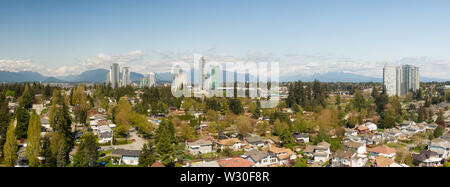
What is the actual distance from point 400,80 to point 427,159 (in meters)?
26.7

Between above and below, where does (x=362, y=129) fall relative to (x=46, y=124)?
below

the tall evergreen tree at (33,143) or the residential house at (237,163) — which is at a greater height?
the tall evergreen tree at (33,143)

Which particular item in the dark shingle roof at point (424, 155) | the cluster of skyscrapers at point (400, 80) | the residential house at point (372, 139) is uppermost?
the cluster of skyscrapers at point (400, 80)

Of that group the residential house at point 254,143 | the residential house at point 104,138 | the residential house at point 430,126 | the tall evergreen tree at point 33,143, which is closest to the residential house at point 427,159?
the residential house at point 254,143

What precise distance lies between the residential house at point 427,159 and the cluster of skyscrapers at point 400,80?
81.9ft

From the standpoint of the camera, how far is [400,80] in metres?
32.7

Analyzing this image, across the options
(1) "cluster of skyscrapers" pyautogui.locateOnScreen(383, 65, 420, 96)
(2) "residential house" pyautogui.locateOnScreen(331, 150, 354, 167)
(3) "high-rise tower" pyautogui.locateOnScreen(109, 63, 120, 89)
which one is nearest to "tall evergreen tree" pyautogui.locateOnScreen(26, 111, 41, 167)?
(2) "residential house" pyautogui.locateOnScreen(331, 150, 354, 167)

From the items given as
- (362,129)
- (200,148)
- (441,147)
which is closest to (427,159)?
(441,147)

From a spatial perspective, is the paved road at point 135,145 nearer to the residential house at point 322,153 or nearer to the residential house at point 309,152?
the residential house at point 309,152

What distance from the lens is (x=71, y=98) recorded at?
21.2 m

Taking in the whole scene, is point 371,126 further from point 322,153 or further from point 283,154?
point 283,154

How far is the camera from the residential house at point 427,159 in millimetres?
9633
